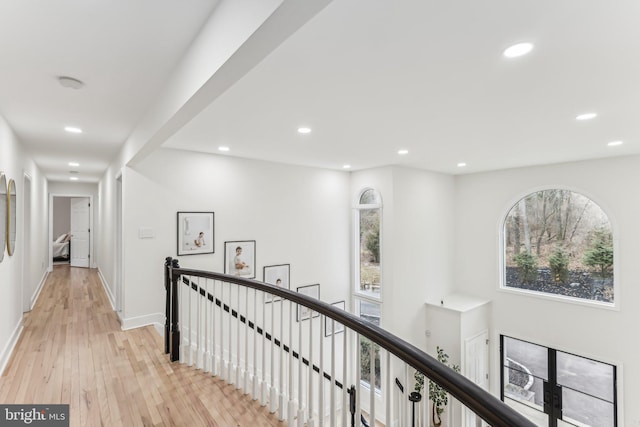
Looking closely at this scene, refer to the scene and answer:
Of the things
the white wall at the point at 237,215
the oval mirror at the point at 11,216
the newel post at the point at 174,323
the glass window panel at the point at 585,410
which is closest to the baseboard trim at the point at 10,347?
the oval mirror at the point at 11,216

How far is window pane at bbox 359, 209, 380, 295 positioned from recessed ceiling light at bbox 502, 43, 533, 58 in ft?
14.1

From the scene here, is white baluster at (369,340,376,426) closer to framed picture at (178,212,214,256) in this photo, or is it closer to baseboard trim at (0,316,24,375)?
baseboard trim at (0,316,24,375)

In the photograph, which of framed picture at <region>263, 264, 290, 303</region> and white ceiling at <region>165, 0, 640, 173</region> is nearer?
white ceiling at <region>165, 0, 640, 173</region>

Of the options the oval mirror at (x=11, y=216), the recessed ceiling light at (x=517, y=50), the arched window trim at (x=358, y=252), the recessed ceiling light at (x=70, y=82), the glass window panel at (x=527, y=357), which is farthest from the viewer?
the arched window trim at (x=358, y=252)

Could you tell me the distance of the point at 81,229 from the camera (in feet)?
29.3

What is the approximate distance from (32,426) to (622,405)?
7.23 meters

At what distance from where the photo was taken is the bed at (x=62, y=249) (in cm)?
976

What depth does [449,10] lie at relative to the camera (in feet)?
5.04

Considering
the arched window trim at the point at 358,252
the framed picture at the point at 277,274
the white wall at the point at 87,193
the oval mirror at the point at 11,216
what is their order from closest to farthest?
the oval mirror at the point at 11,216
the framed picture at the point at 277,274
the arched window trim at the point at 358,252
the white wall at the point at 87,193

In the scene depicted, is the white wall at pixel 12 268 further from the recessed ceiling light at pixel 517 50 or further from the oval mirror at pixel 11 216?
the recessed ceiling light at pixel 517 50

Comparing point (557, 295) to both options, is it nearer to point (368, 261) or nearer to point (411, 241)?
point (411, 241)

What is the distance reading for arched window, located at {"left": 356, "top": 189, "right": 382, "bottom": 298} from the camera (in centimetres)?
621

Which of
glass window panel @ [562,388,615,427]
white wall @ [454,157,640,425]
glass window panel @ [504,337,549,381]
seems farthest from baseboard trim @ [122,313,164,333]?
glass window panel @ [562,388,615,427]

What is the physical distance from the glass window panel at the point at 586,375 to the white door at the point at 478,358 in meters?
1.14
